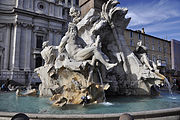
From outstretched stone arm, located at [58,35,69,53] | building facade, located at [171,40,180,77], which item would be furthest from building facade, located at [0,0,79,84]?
building facade, located at [171,40,180,77]

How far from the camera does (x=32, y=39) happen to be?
2708cm

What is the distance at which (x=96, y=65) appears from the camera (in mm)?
5539

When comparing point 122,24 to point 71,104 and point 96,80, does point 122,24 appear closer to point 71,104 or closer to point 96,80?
point 96,80

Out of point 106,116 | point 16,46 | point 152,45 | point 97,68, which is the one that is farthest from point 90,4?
point 152,45

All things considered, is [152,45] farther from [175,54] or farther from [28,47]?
[28,47]

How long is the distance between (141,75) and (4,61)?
2369 cm

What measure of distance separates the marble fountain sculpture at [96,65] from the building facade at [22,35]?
61.3 ft

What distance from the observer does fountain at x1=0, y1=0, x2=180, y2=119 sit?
5.28m

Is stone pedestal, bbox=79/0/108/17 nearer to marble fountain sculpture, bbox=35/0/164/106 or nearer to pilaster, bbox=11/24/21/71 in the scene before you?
marble fountain sculpture, bbox=35/0/164/106

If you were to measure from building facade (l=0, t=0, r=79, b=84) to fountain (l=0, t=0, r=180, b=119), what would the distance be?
1880 centimetres

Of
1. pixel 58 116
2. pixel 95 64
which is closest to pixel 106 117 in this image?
pixel 58 116

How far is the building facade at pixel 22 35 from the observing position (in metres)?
24.6

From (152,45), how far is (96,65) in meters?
28.2

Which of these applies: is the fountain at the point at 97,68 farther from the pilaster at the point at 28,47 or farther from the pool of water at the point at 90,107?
the pilaster at the point at 28,47
